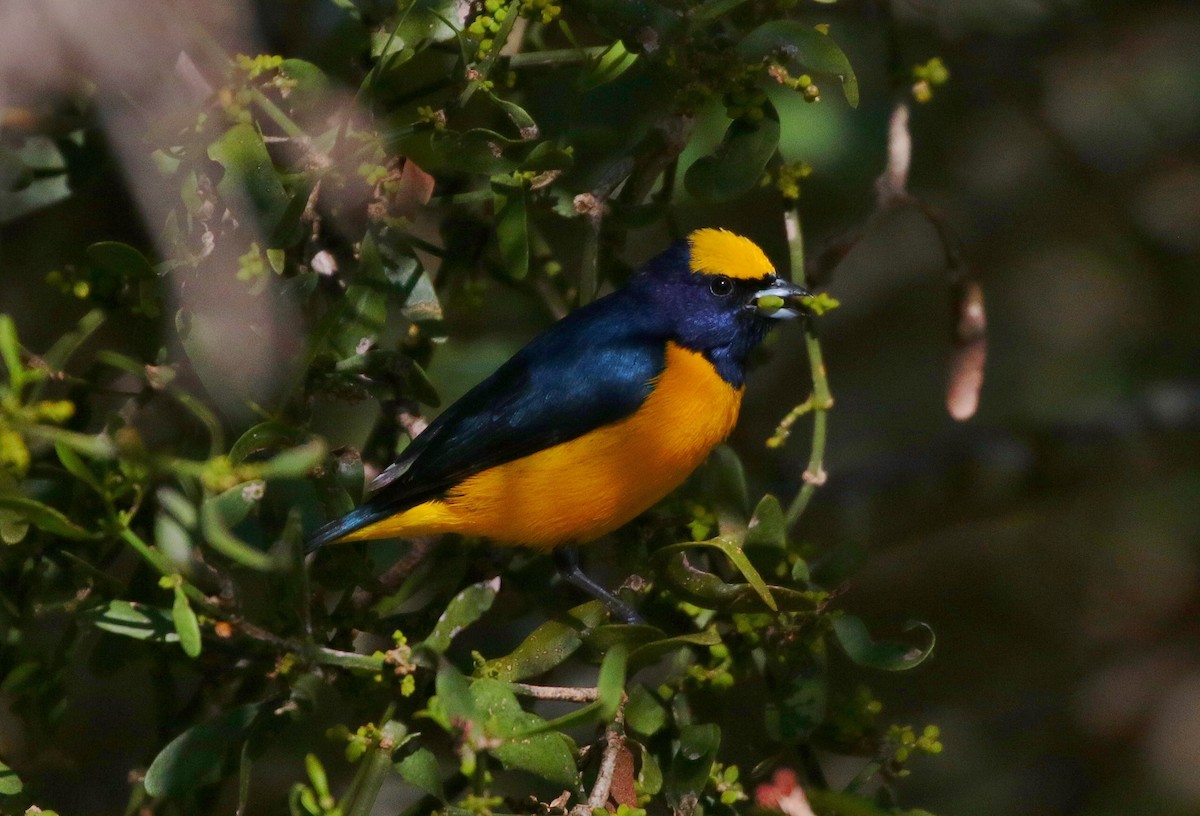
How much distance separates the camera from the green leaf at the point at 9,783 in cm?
223

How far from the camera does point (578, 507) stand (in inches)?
123

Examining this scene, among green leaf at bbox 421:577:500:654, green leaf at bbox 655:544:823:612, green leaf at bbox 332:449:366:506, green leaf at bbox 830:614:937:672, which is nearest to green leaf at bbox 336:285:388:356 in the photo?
green leaf at bbox 332:449:366:506

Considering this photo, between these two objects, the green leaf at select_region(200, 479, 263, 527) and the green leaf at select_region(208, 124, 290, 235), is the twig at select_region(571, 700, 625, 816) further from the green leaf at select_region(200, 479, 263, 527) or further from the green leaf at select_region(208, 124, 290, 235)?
the green leaf at select_region(208, 124, 290, 235)

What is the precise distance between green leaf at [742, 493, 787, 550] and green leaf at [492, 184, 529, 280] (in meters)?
0.66

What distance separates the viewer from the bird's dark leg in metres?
2.60

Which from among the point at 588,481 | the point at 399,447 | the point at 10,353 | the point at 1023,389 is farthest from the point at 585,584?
the point at 1023,389

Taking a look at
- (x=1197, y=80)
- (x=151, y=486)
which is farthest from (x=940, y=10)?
(x=151, y=486)

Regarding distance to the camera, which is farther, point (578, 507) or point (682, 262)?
point (682, 262)

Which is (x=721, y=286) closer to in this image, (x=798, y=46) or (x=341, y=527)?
(x=798, y=46)

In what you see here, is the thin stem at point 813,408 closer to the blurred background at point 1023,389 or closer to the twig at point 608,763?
the twig at point 608,763

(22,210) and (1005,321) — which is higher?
(22,210)

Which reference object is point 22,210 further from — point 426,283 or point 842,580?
point 842,580

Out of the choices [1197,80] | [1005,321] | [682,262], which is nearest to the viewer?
[682,262]

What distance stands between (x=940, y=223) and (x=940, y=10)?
5.13 ft
